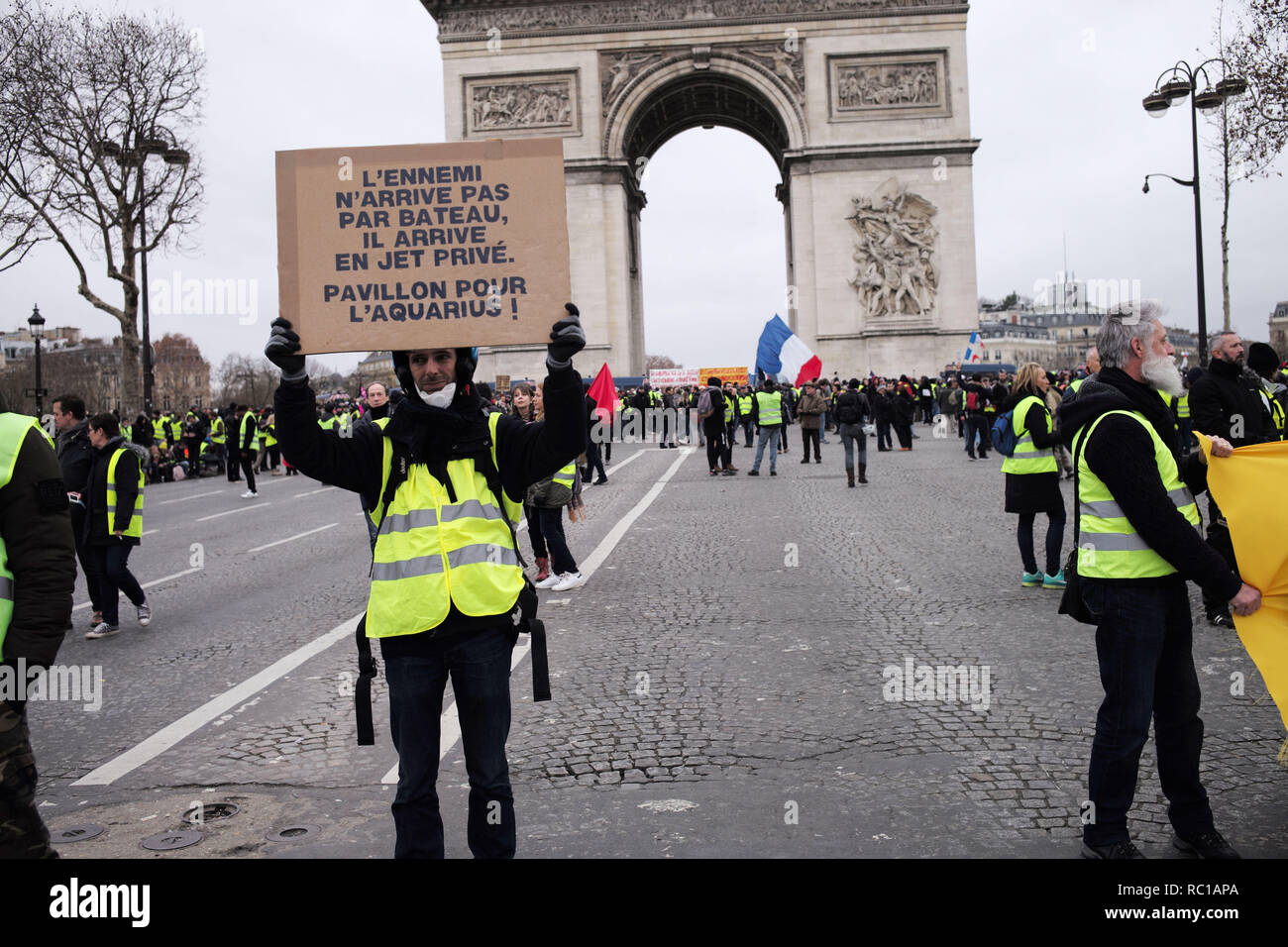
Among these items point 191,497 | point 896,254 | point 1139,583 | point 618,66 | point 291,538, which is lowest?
point 291,538

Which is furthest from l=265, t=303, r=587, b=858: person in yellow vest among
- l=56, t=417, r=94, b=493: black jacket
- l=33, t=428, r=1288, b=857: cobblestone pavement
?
l=56, t=417, r=94, b=493: black jacket

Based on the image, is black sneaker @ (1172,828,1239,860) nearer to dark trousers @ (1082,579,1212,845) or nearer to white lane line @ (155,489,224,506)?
dark trousers @ (1082,579,1212,845)

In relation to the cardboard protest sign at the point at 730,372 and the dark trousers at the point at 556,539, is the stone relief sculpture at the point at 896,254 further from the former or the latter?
the dark trousers at the point at 556,539

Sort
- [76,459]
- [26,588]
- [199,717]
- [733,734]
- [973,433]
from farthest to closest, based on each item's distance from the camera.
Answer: [973,433] < [76,459] < [199,717] < [733,734] < [26,588]

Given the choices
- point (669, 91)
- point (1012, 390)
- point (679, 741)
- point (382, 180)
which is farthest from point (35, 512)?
point (669, 91)

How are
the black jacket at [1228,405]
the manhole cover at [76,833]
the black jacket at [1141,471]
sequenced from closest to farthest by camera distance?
the black jacket at [1141,471]
the manhole cover at [76,833]
the black jacket at [1228,405]

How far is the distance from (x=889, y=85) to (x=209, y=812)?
39.8m

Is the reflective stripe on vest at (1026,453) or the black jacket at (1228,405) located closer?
the black jacket at (1228,405)

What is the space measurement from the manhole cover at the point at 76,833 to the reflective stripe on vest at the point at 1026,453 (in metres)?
6.88

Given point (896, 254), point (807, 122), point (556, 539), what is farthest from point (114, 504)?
point (807, 122)

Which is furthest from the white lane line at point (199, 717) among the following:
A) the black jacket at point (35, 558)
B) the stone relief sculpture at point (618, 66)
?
the stone relief sculpture at point (618, 66)

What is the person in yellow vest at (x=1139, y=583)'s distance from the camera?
12.5 ft

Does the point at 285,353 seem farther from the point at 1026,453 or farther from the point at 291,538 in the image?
the point at 291,538

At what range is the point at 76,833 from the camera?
14.7 ft
